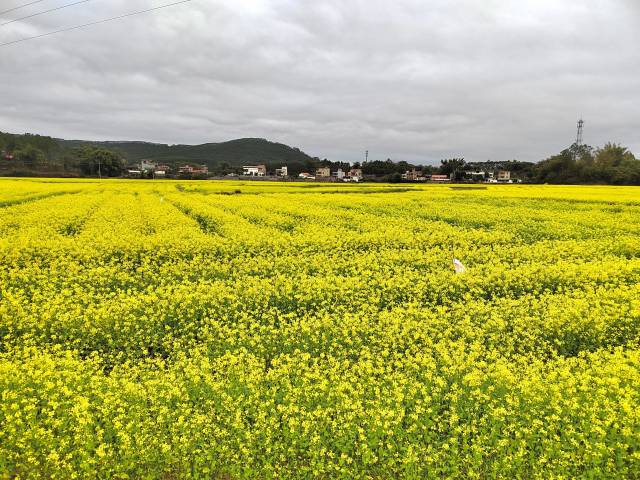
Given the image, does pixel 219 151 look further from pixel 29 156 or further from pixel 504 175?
pixel 504 175

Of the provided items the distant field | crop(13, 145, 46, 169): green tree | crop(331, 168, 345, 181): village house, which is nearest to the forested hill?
crop(331, 168, 345, 181): village house

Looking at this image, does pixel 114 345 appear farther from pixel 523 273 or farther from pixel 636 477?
pixel 523 273

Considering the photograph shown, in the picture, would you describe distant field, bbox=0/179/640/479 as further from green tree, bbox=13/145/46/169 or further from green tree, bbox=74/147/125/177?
green tree, bbox=13/145/46/169

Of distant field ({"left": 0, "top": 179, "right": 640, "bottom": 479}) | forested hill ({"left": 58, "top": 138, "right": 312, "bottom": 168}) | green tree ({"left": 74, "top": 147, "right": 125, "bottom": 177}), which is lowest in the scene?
distant field ({"left": 0, "top": 179, "right": 640, "bottom": 479})

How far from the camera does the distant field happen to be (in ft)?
13.2

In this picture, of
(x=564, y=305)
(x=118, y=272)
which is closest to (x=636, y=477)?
(x=564, y=305)

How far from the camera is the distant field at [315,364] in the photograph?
13.2 ft

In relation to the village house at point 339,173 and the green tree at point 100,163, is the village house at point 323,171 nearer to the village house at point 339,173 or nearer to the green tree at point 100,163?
the village house at point 339,173

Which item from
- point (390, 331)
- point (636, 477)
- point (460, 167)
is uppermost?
point (460, 167)

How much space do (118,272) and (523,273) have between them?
9689 mm

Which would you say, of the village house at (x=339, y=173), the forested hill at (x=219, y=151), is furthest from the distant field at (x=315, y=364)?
the forested hill at (x=219, y=151)

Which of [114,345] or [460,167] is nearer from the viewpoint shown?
[114,345]

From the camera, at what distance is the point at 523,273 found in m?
9.74

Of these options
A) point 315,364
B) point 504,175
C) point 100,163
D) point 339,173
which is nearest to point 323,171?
point 339,173
